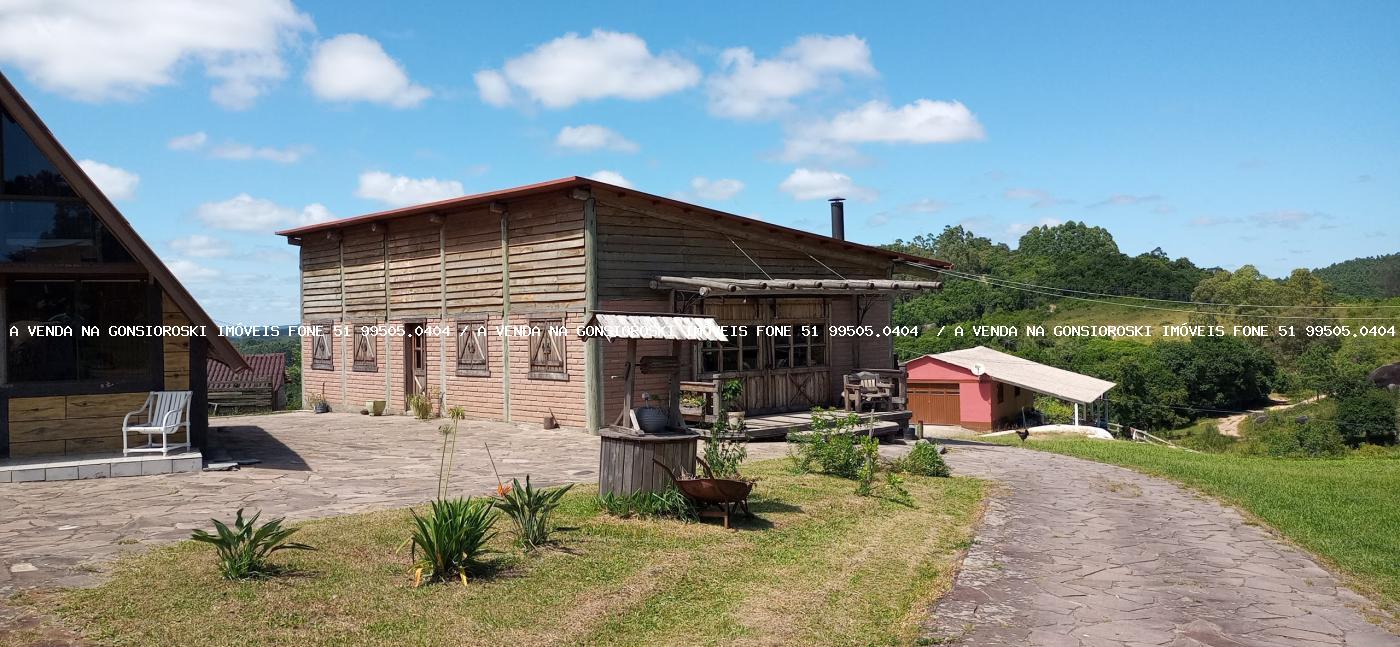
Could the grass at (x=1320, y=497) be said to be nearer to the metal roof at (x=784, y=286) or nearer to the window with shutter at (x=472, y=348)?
the metal roof at (x=784, y=286)

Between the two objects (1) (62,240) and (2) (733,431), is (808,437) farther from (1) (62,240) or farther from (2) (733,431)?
(1) (62,240)

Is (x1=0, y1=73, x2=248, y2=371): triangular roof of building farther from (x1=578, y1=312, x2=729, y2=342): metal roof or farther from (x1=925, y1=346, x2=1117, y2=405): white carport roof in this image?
(x1=925, y1=346, x2=1117, y2=405): white carport roof

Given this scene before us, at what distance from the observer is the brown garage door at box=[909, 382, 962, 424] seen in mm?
34562

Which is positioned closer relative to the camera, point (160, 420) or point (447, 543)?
point (447, 543)

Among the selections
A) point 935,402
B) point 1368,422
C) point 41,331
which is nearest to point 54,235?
point 41,331

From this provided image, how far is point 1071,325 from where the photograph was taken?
221ft

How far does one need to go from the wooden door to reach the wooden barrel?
41.0 feet

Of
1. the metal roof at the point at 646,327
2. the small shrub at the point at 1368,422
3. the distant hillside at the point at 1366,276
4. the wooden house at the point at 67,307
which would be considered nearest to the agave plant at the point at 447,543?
the metal roof at the point at 646,327

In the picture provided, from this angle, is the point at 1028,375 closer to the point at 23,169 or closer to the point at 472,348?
the point at 472,348

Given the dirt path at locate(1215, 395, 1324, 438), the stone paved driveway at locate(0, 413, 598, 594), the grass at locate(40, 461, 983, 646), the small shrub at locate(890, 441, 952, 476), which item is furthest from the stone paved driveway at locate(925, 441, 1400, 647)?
the dirt path at locate(1215, 395, 1324, 438)

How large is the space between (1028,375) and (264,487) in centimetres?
2911

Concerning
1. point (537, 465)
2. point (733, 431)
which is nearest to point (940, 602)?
point (537, 465)

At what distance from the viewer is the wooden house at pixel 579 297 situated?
16.7 metres

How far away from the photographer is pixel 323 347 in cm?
2378
